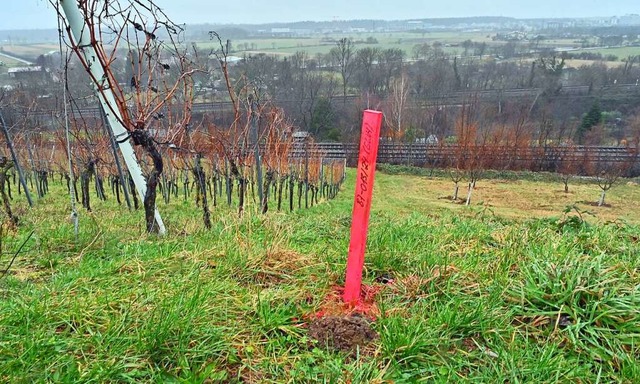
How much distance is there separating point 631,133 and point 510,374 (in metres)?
41.7

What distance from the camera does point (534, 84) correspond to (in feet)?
148

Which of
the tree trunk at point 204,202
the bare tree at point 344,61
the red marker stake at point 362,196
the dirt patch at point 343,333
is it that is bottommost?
the tree trunk at point 204,202

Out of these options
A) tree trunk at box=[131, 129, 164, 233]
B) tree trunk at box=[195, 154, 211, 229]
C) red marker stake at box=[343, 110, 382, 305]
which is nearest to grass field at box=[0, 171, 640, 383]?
red marker stake at box=[343, 110, 382, 305]

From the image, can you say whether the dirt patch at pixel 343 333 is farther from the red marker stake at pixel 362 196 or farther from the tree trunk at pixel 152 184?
the tree trunk at pixel 152 184

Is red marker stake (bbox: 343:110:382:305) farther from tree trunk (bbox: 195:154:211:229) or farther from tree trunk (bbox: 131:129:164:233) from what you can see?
tree trunk (bbox: 195:154:211:229)

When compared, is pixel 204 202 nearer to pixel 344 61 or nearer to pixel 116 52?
pixel 116 52

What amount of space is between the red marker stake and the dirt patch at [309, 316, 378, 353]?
217mm

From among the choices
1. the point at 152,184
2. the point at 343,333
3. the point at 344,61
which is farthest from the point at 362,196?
the point at 344,61

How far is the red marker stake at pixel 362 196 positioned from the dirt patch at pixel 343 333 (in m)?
0.22

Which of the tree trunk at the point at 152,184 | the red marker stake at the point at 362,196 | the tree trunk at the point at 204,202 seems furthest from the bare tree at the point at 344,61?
the red marker stake at the point at 362,196

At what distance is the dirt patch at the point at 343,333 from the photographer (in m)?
2.06

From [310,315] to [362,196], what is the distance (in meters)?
0.76

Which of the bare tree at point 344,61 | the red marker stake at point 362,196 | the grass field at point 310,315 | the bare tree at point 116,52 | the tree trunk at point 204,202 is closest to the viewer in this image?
the grass field at point 310,315

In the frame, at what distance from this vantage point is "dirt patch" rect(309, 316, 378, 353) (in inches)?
81.2
